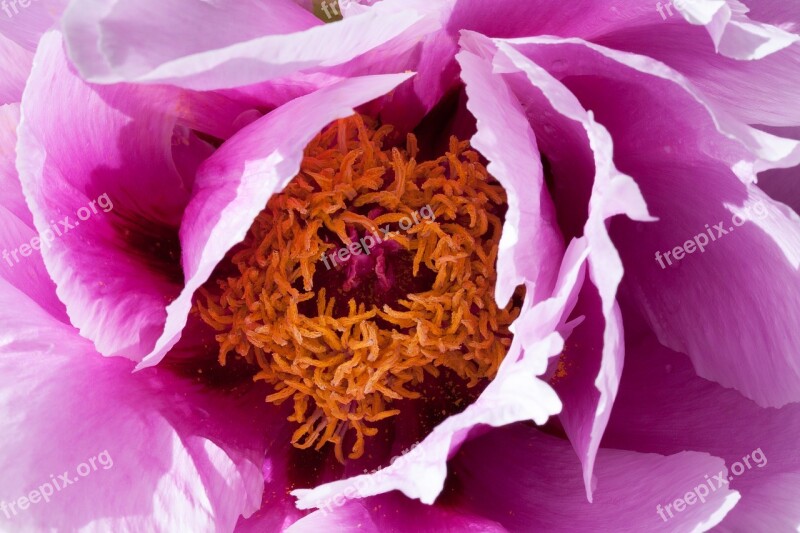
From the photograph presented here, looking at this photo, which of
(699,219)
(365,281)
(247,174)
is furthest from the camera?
(365,281)

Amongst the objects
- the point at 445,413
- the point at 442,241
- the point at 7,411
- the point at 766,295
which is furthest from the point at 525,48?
the point at 7,411

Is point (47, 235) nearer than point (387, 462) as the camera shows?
Yes

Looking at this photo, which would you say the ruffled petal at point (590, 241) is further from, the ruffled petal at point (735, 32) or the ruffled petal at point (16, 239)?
the ruffled petal at point (16, 239)

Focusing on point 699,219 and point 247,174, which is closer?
point 247,174

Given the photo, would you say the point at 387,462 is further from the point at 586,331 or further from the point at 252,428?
the point at 586,331

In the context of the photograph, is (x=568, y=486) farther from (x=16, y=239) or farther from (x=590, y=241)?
(x=16, y=239)

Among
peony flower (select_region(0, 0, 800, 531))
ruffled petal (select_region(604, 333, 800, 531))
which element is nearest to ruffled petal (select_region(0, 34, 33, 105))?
peony flower (select_region(0, 0, 800, 531))

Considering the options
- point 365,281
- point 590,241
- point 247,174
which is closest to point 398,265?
point 365,281

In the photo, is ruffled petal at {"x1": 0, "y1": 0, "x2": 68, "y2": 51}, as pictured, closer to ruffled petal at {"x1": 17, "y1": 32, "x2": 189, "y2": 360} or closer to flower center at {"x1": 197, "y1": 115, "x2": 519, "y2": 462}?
ruffled petal at {"x1": 17, "y1": 32, "x2": 189, "y2": 360}
